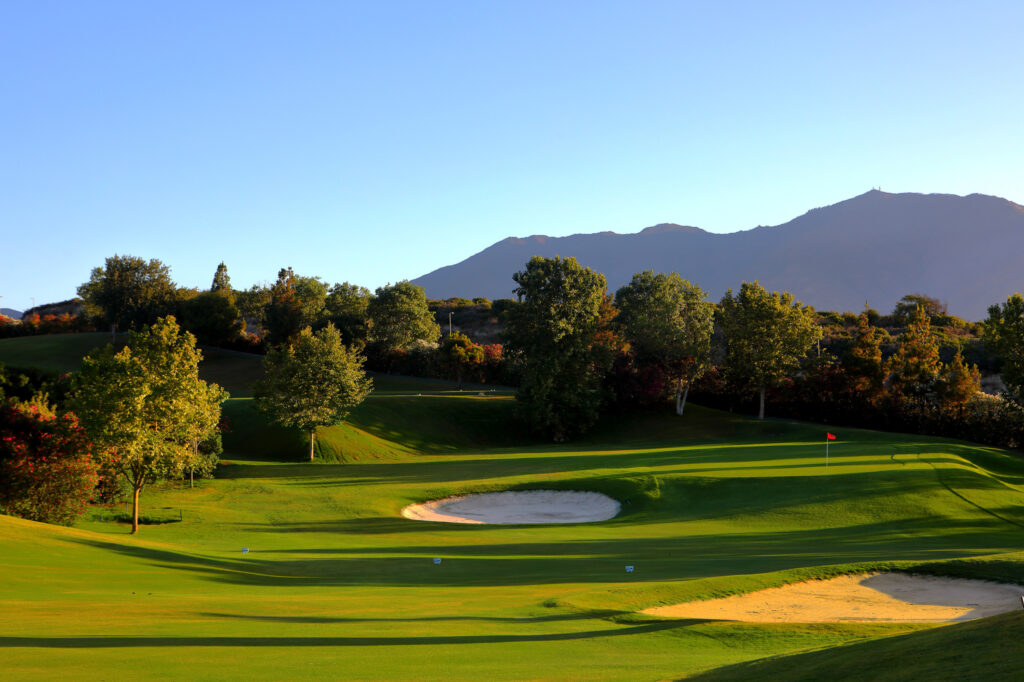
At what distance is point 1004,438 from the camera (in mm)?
49625

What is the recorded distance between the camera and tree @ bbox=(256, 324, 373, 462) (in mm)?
45188

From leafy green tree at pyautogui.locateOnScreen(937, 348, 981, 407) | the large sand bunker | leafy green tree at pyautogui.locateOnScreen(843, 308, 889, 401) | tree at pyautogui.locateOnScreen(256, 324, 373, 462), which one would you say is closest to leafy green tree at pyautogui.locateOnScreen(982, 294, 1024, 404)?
leafy green tree at pyautogui.locateOnScreen(937, 348, 981, 407)

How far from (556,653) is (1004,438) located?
5193cm

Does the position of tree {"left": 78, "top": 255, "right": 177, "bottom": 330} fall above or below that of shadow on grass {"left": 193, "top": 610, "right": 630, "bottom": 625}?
above

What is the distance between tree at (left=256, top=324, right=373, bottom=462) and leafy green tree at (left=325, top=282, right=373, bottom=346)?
119ft

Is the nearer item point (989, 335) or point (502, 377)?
point (989, 335)

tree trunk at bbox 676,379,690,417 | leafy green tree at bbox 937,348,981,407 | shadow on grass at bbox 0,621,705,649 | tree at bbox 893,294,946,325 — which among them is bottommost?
shadow on grass at bbox 0,621,705,649

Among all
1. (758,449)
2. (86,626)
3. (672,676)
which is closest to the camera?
(672,676)

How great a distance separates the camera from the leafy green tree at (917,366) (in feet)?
176

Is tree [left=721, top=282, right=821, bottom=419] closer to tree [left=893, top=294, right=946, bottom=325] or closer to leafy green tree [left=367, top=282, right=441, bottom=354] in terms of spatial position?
leafy green tree [left=367, top=282, right=441, bottom=354]

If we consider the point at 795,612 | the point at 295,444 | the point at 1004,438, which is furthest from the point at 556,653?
the point at 1004,438

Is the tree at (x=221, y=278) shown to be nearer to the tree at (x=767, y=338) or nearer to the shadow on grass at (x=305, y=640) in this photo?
the tree at (x=767, y=338)

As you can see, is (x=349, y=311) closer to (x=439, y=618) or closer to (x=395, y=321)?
(x=395, y=321)

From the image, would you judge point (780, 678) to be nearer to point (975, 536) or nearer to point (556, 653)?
point (556, 653)
